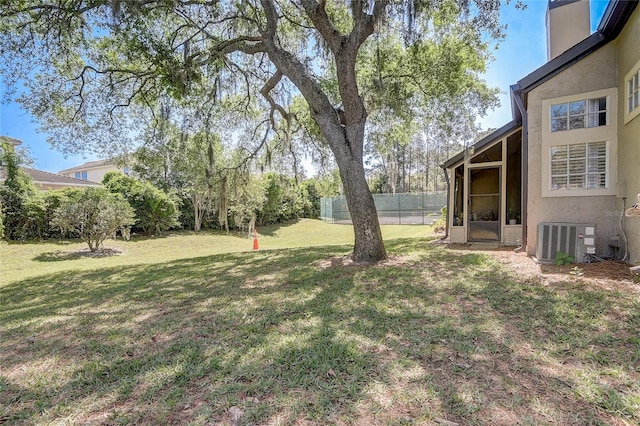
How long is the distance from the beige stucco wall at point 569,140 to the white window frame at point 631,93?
570 mm

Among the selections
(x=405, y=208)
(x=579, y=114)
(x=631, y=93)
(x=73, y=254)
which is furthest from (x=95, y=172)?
(x=631, y=93)

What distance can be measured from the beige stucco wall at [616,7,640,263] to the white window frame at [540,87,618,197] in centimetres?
13

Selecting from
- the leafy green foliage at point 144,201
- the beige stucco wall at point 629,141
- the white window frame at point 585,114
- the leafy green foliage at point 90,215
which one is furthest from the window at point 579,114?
the leafy green foliage at point 144,201

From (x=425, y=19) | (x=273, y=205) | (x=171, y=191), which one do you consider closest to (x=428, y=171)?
(x=273, y=205)

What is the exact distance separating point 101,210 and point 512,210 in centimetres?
1258

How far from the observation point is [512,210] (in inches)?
336

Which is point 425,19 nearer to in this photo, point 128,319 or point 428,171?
point 128,319

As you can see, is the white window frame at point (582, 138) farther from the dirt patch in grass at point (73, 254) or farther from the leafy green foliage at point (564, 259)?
the dirt patch in grass at point (73, 254)

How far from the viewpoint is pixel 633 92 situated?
4699 mm

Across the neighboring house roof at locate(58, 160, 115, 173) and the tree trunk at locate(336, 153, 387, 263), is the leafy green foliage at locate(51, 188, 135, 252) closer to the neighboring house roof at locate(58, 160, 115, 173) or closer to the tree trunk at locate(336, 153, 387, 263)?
the tree trunk at locate(336, 153, 387, 263)

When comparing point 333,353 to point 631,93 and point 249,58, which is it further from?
point 249,58

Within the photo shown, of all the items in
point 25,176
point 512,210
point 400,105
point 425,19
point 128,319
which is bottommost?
point 128,319

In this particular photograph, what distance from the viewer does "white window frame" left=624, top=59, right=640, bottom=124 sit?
14.8 feet

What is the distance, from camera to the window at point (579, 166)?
18.0 feet
